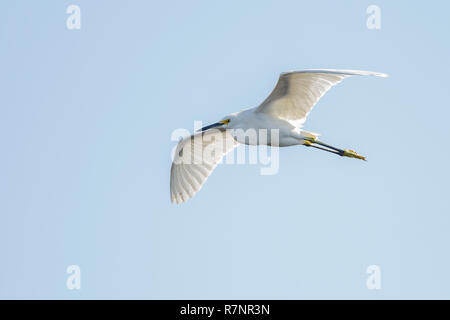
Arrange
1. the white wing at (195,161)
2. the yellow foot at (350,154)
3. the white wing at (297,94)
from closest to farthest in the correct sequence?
the white wing at (297,94)
the yellow foot at (350,154)
the white wing at (195,161)

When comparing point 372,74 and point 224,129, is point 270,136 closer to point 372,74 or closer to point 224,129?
point 224,129

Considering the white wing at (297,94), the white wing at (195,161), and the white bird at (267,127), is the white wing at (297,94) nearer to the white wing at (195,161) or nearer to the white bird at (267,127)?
the white bird at (267,127)

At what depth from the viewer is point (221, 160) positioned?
59.9ft

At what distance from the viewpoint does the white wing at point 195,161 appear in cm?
1806

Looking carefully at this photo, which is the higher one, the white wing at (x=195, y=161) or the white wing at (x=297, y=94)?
the white wing at (x=297, y=94)

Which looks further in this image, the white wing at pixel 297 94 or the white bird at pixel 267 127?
the white bird at pixel 267 127

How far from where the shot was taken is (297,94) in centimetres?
1571

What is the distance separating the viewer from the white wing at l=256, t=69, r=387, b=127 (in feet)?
49.3

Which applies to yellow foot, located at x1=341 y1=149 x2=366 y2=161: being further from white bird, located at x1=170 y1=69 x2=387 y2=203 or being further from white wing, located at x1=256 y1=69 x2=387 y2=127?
white wing, located at x1=256 y1=69 x2=387 y2=127

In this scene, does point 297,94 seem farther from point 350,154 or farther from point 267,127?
point 350,154

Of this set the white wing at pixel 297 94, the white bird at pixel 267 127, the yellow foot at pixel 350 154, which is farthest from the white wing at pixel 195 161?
the yellow foot at pixel 350 154

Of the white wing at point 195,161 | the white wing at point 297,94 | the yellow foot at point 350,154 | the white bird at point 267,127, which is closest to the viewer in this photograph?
the white wing at point 297,94

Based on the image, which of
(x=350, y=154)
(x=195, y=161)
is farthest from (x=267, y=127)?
(x=195, y=161)
